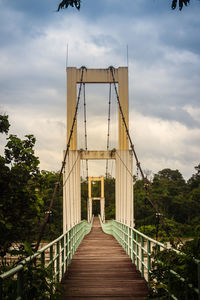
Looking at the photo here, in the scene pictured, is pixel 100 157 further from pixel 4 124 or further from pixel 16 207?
pixel 16 207

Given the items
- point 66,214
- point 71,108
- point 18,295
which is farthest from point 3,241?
point 71,108

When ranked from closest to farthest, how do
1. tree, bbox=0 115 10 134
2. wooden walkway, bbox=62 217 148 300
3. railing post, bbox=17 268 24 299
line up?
railing post, bbox=17 268 24 299
wooden walkway, bbox=62 217 148 300
tree, bbox=0 115 10 134

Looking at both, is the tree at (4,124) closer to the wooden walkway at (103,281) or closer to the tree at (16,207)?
the tree at (16,207)

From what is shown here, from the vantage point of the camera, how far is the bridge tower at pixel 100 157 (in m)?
16.1

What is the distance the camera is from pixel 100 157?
17.2 metres

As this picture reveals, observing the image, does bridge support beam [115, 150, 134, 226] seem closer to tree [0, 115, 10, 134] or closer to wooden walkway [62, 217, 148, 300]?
wooden walkway [62, 217, 148, 300]

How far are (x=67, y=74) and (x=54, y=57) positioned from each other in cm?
1713

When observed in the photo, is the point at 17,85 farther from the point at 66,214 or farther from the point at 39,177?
the point at 39,177

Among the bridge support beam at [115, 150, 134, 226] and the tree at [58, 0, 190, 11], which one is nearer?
the tree at [58, 0, 190, 11]

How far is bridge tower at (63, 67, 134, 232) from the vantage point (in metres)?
16.1

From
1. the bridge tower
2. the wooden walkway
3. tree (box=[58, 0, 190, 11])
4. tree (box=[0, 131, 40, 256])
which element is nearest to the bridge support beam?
the bridge tower

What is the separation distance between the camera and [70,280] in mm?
6824

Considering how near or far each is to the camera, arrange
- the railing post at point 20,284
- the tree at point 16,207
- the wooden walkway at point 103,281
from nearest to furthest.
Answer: the railing post at point 20,284 → the tree at point 16,207 → the wooden walkway at point 103,281

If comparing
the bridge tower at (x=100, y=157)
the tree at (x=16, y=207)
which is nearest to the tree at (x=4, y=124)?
the tree at (x=16, y=207)
